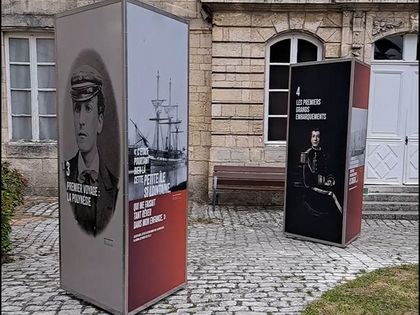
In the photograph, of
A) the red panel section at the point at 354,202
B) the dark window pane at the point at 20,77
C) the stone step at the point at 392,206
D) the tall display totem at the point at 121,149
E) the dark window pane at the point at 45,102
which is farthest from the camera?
the dark window pane at the point at 45,102

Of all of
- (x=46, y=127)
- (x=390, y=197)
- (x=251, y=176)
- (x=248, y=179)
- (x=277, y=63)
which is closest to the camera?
(x=390, y=197)

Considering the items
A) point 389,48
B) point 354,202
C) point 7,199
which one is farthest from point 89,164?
point 389,48

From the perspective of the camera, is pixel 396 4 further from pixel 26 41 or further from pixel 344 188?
pixel 26 41

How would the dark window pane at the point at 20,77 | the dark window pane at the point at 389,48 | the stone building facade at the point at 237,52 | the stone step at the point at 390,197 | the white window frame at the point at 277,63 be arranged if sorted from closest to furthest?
the stone step at the point at 390,197 → the stone building facade at the point at 237,52 → the dark window pane at the point at 389,48 → the white window frame at the point at 277,63 → the dark window pane at the point at 20,77

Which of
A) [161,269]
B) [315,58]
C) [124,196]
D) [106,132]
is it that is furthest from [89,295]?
[315,58]

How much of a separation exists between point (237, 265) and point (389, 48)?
6498mm

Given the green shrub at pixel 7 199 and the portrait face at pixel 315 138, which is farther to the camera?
the portrait face at pixel 315 138

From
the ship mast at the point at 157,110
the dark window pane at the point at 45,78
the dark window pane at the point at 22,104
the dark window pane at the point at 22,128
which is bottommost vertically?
the dark window pane at the point at 22,128

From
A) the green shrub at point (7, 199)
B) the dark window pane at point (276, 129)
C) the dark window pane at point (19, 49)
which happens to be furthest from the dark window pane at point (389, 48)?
the dark window pane at point (19, 49)

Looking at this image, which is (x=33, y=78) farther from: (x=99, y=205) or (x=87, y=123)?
(x=99, y=205)

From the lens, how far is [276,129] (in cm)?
924

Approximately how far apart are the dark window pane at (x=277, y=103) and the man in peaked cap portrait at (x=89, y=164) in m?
6.20

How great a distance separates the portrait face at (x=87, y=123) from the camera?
3.43 meters

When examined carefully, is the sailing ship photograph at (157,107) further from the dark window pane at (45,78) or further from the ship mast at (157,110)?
the dark window pane at (45,78)
